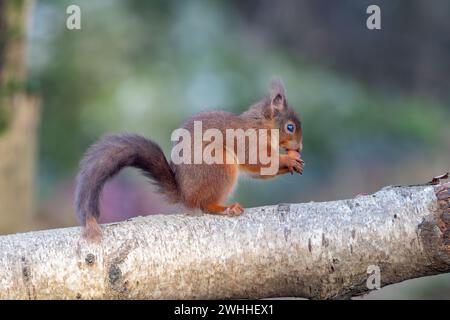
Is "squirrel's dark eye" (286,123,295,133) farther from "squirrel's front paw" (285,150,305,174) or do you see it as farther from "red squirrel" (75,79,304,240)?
"squirrel's front paw" (285,150,305,174)

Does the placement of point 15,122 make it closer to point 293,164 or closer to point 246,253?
point 293,164

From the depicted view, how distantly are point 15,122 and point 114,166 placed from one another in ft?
6.33

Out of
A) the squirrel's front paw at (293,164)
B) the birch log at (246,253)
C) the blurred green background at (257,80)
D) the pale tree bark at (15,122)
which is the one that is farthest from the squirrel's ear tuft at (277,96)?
the blurred green background at (257,80)

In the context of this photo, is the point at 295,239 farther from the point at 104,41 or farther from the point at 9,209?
the point at 104,41

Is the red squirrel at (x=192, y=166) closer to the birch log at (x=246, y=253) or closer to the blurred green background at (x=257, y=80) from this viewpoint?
the birch log at (x=246, y=253)

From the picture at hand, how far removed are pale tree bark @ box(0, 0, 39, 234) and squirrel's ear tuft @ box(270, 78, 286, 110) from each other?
1372 millimetres

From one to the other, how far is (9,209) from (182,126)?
6.42 feet

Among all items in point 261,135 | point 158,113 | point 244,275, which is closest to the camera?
point 244,275

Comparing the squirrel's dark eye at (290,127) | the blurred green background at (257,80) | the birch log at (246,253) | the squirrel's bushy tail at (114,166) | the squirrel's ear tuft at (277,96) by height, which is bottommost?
the birch log at (246,253)

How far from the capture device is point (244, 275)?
182 cm

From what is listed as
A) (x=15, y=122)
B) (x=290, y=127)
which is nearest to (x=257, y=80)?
(x=15, y=122)

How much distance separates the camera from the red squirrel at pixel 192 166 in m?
1.94

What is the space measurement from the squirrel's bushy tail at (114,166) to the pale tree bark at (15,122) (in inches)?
53.3

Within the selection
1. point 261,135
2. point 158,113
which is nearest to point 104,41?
point 158,113
